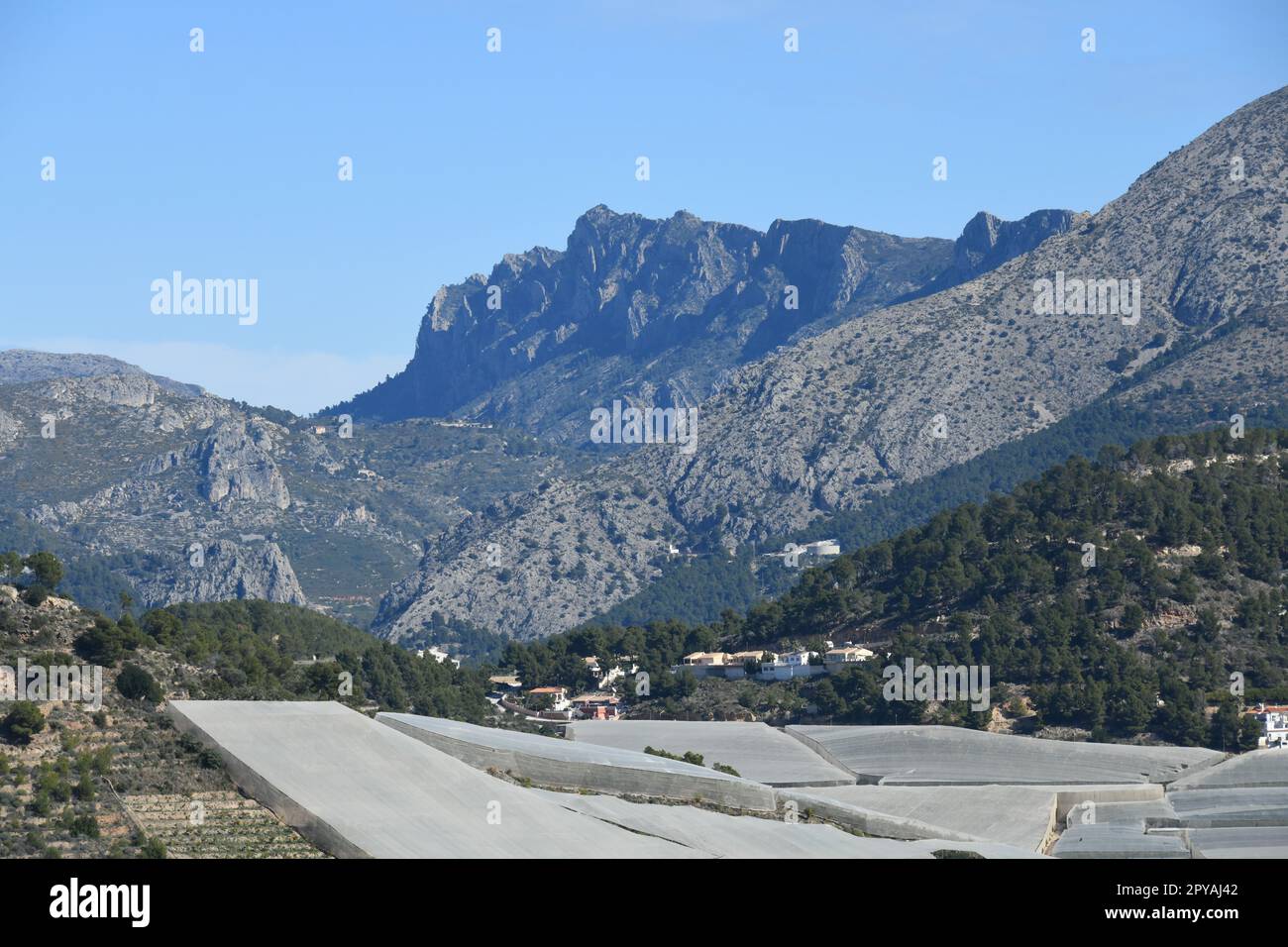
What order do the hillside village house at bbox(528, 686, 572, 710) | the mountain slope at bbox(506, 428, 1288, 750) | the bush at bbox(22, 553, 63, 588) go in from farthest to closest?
1. the hillside village house at bbox(528, 686, 572, 710)
2. the mountain slope at bbox(506, 428, 1288, 750)
3. the bush at bbox(22, 553, 63, 588)

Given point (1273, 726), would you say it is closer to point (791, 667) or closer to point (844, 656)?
point (844, 656)

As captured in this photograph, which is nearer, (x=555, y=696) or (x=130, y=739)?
(x=130, y=739)

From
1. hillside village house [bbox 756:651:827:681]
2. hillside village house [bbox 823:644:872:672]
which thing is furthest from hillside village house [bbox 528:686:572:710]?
hillside village house [bbox 823:644:872:672]

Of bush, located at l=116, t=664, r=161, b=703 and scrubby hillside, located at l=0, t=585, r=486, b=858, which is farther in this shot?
bush, located at l=116, t=664, r=161, b=703

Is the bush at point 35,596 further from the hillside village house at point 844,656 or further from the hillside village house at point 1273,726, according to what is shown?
the hillside village house at point 1273,726

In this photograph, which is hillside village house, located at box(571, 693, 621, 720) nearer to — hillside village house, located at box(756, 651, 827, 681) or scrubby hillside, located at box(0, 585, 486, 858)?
hillside village house, located at box(756, 651, 827, 681)

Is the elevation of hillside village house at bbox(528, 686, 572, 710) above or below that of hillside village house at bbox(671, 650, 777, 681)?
below

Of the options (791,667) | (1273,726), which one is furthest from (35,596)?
(1273,726)
